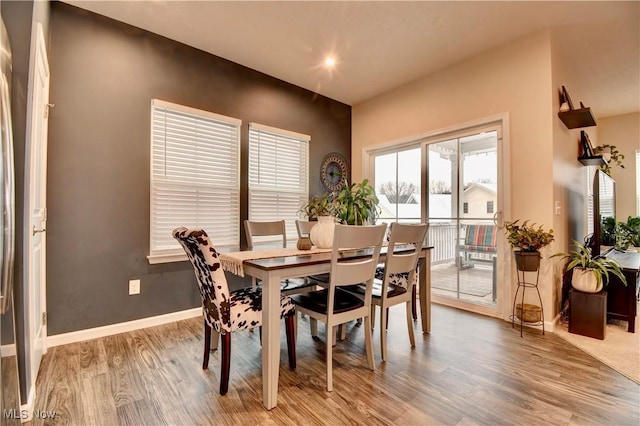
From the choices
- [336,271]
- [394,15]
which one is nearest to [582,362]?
[336,271]

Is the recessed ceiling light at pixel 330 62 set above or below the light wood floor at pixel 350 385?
above

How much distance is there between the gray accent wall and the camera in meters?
2.38

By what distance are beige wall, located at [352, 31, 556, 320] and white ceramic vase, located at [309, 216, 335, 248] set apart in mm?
1898

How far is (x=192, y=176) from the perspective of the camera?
3062 millimetres

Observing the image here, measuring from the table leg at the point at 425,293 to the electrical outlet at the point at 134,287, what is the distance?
257cm

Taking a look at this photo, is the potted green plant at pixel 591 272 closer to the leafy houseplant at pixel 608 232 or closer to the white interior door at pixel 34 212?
the leafy houseplant at pixel 608 232

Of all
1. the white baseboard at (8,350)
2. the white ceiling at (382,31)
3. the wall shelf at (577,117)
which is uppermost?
the white ceiling at (382,31)

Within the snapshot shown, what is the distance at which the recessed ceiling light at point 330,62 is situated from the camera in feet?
11.0

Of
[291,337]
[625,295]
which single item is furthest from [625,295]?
[291,337]

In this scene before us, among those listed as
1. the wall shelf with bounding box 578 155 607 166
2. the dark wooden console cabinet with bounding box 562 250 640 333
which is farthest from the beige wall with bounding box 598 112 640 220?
the dark wooden console cabinet with bounding box 562 250 640 333

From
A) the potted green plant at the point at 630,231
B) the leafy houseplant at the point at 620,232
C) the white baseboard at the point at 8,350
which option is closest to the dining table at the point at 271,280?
the white baseboard at the point at 8,350

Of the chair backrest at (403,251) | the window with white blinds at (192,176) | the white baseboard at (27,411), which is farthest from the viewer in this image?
the window with white blinds at (192,176)

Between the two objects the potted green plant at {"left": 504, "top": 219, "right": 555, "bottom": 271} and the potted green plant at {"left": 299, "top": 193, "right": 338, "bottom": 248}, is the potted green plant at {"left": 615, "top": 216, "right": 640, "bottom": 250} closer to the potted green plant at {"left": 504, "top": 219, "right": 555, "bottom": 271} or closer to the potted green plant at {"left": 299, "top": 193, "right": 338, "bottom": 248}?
the potted green plant at {"left": 504, "top": 219, "right": 555, "bottom": 271}

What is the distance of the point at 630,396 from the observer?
67.0 inches
